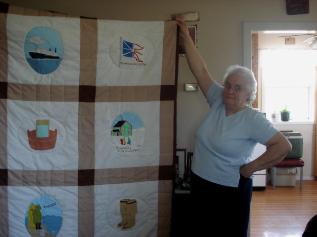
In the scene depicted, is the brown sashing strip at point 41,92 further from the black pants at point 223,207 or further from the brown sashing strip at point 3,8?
the black pants at point 223,207

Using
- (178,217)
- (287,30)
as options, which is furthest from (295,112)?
(178,217)

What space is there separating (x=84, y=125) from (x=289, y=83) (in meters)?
4.53

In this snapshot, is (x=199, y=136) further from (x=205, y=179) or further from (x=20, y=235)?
(x=20, y=235)

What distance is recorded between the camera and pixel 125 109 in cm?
185

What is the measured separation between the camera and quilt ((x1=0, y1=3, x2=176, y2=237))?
175 cm

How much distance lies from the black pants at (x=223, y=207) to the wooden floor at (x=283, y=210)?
66.7 inches

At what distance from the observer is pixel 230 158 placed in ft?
5.33

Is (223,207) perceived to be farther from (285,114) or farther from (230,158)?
(285,114)

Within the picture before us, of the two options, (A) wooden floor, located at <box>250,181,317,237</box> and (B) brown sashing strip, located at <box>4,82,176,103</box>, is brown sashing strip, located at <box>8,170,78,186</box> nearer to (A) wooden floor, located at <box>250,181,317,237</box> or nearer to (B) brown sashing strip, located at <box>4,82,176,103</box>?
(B) brown sashing strip, located at <box>4,82,176,103</box>

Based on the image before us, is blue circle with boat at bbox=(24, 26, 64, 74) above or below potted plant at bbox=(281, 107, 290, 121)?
above

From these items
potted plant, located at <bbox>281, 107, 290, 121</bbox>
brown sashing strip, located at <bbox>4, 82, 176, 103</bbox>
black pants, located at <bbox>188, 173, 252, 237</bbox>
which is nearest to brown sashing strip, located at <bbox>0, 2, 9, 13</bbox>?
brown sashing strip, located at <bbox>4, 82, 176, 103</bbox>

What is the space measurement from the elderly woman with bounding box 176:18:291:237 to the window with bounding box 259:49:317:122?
3967 millimetres

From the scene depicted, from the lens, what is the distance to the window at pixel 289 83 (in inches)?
211

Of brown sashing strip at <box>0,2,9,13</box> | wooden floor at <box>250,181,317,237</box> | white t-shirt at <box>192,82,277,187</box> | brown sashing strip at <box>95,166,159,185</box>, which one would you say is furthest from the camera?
wooden floor at <box>250,181,317,237</box>
